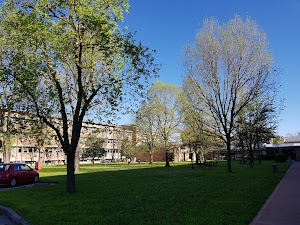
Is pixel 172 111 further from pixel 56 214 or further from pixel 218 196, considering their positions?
pixel 56 214

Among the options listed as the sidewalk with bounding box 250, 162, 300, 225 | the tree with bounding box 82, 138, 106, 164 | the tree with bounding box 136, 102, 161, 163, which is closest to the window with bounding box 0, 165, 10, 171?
the sidewalk with bounding box 250, 162, 300, 225

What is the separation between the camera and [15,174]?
21172 millimetres

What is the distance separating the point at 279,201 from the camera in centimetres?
1185

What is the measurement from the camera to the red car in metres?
20.5

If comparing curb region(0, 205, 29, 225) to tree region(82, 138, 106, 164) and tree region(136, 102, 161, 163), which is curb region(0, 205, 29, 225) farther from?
tree region(82, 138, 106, 164)

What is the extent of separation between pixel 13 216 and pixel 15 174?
12128mm

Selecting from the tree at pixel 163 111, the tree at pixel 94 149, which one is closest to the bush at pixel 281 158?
the tree at pixel 163 111

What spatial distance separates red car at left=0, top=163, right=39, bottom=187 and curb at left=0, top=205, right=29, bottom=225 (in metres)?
9.68

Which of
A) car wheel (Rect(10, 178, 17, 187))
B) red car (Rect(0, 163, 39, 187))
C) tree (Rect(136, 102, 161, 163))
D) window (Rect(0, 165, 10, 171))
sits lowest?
car wheel (Rect(10, 178, 17, 187))

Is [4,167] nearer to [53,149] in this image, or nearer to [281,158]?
[281,158]

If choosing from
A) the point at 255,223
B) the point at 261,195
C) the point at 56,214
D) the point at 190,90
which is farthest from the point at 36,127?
the point at 190,90

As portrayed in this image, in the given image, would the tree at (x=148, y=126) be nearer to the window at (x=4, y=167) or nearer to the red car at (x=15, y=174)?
the red car at (x=15, y=174)

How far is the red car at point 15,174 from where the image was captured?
2048cm

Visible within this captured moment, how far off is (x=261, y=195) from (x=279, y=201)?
1.41 meters
